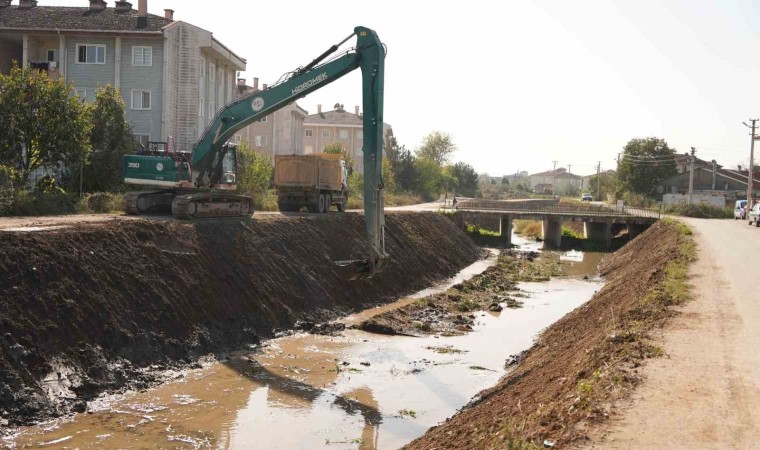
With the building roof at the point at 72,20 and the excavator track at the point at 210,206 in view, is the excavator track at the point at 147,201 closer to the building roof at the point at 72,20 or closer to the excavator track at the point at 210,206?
the excavator track at the point at 210,206

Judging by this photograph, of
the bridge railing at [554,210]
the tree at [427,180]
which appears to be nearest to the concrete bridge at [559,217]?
the bridge railing at [554,210]

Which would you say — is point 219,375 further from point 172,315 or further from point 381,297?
point 381,297

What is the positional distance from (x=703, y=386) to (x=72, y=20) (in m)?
41.2

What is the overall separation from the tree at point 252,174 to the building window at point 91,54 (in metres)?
9.24

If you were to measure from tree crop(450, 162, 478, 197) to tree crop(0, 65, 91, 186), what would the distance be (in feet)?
325

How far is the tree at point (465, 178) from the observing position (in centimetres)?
12630

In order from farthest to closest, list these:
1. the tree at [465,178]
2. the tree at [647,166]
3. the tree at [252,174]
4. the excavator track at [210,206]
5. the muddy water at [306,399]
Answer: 1. the tree at [465,178]
2. the tree at [647,166]
3. the tree at [252,174]
4. the excavator track at [210,206]
5. the muddy water at [306,399]

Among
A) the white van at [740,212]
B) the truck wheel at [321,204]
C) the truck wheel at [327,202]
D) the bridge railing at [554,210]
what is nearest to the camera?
the truck wheel at [321,204]

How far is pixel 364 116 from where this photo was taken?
786 inches

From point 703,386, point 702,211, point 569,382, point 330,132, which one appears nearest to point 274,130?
point 330,132

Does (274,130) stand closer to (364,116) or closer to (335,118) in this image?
(335,118)

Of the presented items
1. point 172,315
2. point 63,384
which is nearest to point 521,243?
point 172,315

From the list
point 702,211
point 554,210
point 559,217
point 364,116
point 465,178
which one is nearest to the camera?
point 364,116

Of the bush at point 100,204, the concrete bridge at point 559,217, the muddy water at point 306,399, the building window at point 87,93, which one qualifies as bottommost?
the muddy water at point 306,399
